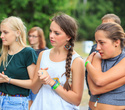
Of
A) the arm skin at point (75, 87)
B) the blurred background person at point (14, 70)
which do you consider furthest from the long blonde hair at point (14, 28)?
the arm skin at point (75, 87)

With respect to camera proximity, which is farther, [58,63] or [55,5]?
[55,5]

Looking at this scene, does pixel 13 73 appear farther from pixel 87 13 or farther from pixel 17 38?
pixel 87 13

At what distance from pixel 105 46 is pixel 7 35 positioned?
4.83ft

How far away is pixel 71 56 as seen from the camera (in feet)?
7.40

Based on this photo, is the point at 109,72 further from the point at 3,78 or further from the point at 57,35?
the point at 3,78

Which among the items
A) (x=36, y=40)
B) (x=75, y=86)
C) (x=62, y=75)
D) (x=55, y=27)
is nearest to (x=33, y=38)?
(x=36, y=40)

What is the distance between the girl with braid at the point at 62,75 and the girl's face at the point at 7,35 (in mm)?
807

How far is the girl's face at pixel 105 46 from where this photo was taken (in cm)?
211

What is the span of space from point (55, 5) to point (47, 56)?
568 inches

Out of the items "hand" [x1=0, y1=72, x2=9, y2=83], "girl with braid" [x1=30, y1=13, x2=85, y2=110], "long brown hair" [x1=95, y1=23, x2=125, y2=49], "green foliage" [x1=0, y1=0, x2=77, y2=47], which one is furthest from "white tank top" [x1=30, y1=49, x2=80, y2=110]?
"green foliage" [x1=0, y1=0, x2=77, y2=47]

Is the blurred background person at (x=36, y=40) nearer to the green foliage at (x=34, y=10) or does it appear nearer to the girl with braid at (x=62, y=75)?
the girl with braid at (x=62, y=75)

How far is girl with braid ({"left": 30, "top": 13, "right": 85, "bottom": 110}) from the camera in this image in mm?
2178

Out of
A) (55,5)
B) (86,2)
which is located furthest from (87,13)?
(55,5)

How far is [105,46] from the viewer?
6.92ft
